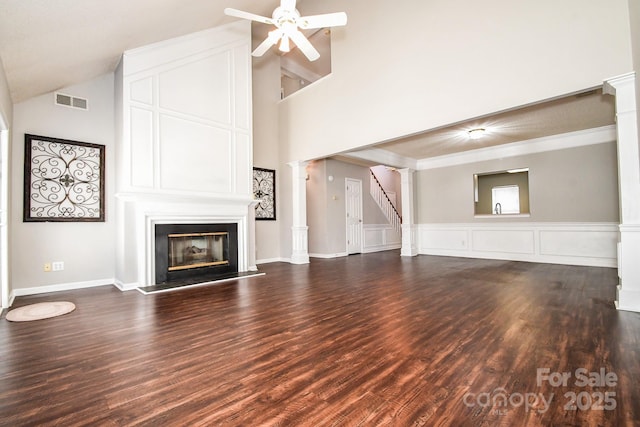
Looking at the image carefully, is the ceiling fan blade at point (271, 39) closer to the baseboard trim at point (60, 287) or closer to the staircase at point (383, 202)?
the baseboard trim at point (60, 287)

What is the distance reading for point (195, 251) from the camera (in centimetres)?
482

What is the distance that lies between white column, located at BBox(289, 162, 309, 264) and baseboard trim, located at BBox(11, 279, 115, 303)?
11.0 feet

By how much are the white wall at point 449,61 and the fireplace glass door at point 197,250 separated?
2576mm

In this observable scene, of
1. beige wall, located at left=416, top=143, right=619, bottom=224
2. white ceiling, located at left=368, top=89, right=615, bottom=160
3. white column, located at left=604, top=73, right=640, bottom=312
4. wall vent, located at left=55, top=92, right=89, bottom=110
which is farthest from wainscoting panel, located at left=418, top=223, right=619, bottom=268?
wall vent, located at left=55, top=92, right=89, bottom=110

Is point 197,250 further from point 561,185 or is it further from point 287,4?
point 561,185

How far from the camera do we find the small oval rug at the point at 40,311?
9.35 feet

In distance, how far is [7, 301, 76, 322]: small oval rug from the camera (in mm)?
2850

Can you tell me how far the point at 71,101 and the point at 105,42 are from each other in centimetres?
128

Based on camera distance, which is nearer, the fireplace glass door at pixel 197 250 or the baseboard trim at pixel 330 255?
the fireplace glass door at pixel 197 250

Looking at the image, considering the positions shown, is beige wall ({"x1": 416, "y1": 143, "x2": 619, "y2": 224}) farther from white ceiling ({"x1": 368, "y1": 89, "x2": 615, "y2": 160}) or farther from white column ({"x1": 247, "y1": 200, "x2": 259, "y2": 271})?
white column ({"x1": 247, "y1": 200, "x2": 259, "y2": 271})

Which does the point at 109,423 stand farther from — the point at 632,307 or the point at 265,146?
the point at 265,146

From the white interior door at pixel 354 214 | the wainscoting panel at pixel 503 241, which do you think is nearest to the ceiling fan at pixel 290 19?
the white interior door at pixel 354 214

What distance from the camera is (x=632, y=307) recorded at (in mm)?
2775

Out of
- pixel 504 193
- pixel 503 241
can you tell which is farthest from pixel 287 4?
pixel 504 193
